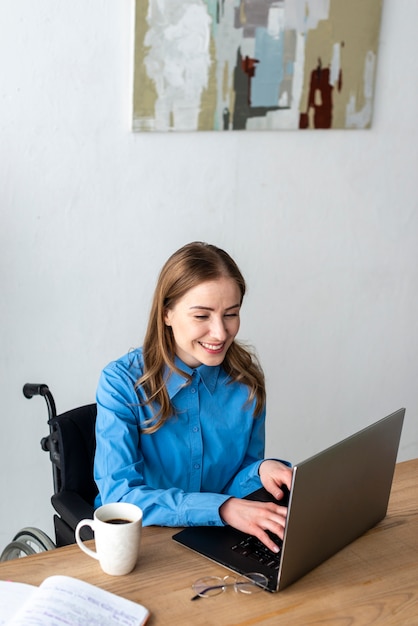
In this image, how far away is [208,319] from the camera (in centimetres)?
164

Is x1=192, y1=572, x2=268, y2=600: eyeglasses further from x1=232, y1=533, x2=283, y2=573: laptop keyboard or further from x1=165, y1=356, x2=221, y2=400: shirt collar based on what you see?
x1=165, y1=356, x2=221, y2=400: shirt collar

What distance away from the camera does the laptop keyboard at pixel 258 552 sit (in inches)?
52.3

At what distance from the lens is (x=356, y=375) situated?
3.17 m

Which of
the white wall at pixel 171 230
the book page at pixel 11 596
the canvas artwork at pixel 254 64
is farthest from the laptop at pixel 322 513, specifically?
the canvas artwork at pixel 254 64

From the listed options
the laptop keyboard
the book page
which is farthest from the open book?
the laptop keyboard

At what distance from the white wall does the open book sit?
116 cm

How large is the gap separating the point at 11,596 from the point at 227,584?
0.33 meters

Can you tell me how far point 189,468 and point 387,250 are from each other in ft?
5.56

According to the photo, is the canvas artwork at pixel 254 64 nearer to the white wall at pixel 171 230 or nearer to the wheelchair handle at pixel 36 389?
the white wall at pixel 171 230

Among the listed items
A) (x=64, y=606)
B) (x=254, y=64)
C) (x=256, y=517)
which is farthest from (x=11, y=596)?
(x=254, y=64)

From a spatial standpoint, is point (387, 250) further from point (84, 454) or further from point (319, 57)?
point (84, 454)

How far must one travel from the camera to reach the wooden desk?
47.0 inches

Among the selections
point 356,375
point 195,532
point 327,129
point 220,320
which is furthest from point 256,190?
point 195,532

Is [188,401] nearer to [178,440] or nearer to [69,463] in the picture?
[178,440]
